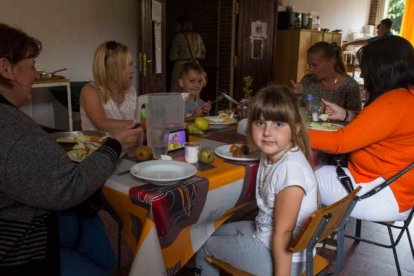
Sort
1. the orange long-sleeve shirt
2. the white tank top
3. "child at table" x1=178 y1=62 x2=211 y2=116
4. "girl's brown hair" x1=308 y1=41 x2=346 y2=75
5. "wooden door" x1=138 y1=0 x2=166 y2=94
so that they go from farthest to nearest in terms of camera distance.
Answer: "wooden door" x1=138 y1=0 x2=166 y2=94 < "girl's brown hair" x1=308 y1=41 x2=346 y2=75 < "child at table" x1=178 y1=62 x2=211 y2=116 < the white tank top < the orange long-sleeve shirt

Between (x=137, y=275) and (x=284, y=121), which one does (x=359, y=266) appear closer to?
(x=284, y=121)

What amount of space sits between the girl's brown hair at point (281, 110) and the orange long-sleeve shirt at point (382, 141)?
0.28 metres

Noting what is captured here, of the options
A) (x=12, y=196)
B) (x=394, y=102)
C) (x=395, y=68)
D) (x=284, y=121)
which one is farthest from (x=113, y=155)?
(x=395, y=68)

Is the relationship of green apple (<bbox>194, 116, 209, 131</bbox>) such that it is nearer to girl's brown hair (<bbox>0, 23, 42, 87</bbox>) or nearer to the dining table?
the dining table

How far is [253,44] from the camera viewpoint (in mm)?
5305

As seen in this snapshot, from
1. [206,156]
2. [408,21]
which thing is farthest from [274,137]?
[408,21]

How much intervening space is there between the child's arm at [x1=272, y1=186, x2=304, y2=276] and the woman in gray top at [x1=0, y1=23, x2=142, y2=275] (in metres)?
0.52

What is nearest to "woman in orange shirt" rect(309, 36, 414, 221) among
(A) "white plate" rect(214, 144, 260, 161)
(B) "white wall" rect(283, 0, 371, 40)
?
(A) "white plate" rect(214, 144, 260, 161)

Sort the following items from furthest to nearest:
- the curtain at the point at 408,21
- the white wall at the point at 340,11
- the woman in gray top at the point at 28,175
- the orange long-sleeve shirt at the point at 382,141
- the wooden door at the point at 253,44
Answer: the curtain at the point at 408,21, the white wall at the point at 340,11, the wooden door at the point at 253,44, the orange long-sleeve shirt at the point at 382,141, the woman in gray top at the point at 28,175

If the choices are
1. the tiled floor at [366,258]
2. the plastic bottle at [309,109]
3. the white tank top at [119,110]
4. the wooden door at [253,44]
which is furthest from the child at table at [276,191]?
the wooden door at [253,44]

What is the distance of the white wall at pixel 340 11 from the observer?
6.60 metres

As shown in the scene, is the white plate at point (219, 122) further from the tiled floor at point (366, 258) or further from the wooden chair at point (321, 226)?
the wooden chair at point (321, 226)

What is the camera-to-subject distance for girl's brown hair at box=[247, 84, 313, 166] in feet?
3.85

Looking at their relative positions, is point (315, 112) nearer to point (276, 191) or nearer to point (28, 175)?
point (276, 191)
